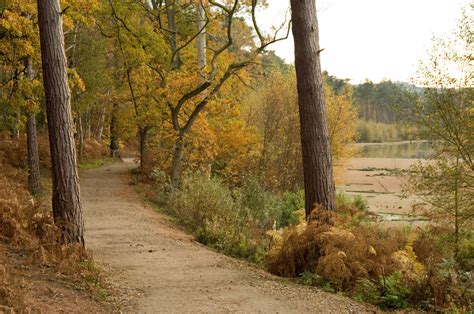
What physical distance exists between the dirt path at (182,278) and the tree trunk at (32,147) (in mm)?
3329

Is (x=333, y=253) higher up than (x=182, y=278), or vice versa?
(x=333, y=253)

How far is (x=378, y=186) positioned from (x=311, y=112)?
87.7ft

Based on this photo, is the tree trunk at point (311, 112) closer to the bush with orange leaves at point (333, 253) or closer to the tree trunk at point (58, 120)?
the bush with orange leaves at point (333, 253)

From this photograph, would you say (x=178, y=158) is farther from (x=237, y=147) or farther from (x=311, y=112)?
(x=311, y=112)

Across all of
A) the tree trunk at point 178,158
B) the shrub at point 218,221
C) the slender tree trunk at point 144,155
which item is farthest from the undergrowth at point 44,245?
the slender tree trunk at point 144,155

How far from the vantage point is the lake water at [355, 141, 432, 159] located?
51.3ft

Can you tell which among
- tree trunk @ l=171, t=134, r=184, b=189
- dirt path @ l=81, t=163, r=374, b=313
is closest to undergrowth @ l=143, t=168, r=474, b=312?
dirt path @ l=81, t=163, r=374, b=313

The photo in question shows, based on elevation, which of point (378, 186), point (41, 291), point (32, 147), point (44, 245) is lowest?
point (378, 186)

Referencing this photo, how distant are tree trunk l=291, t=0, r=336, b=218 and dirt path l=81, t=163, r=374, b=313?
1564mm

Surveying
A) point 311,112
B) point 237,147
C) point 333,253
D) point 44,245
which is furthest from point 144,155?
point 333,253

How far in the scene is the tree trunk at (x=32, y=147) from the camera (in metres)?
12.9

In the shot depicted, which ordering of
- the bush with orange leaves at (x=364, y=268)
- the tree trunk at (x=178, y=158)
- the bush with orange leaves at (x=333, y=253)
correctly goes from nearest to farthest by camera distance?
the bush with orange leaves at (x=364, y=268), the bush with orange leaves at (x=333, y=253), the tree trunk at (x=178, y=158)

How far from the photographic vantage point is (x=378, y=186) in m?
32.8

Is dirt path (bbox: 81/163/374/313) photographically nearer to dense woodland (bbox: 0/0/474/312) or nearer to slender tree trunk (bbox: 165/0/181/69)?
dense woodland (bbox: 0/0/474/312)
